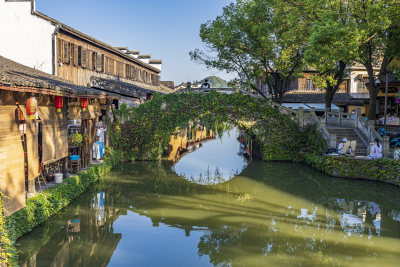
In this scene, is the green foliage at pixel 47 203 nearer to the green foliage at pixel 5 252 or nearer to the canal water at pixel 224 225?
the canal water at pixel 224 225

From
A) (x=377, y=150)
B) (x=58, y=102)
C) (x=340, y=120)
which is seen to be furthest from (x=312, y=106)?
(x=58, y=102)

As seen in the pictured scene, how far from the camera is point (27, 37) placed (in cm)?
1733

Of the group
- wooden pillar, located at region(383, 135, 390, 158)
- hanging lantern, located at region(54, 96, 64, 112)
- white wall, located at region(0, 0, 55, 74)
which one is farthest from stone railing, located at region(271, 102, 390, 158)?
hanging lantern, located at region(54, 96, 64, 112)

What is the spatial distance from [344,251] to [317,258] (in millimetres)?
913

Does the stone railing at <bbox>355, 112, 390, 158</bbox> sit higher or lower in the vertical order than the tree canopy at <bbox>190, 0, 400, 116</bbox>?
lower

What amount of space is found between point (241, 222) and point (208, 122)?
39.0ft

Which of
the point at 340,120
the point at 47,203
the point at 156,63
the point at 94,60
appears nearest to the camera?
the point at 47,203

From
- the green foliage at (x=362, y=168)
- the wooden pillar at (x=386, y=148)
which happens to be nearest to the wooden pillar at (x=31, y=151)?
the green foliage at (x=362, y=168)

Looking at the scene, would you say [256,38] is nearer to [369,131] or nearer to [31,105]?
[369,131]

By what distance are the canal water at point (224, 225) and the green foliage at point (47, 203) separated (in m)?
0.25

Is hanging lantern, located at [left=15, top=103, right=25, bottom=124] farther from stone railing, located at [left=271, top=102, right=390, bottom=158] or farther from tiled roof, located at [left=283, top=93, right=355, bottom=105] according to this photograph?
tiled roof, located at [left=283, top=93, right=355, bottom=105]

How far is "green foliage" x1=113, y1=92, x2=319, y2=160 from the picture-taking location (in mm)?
20719

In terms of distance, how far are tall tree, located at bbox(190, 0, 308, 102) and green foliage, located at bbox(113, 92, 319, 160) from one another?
15.7ft

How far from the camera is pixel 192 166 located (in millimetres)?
20156
